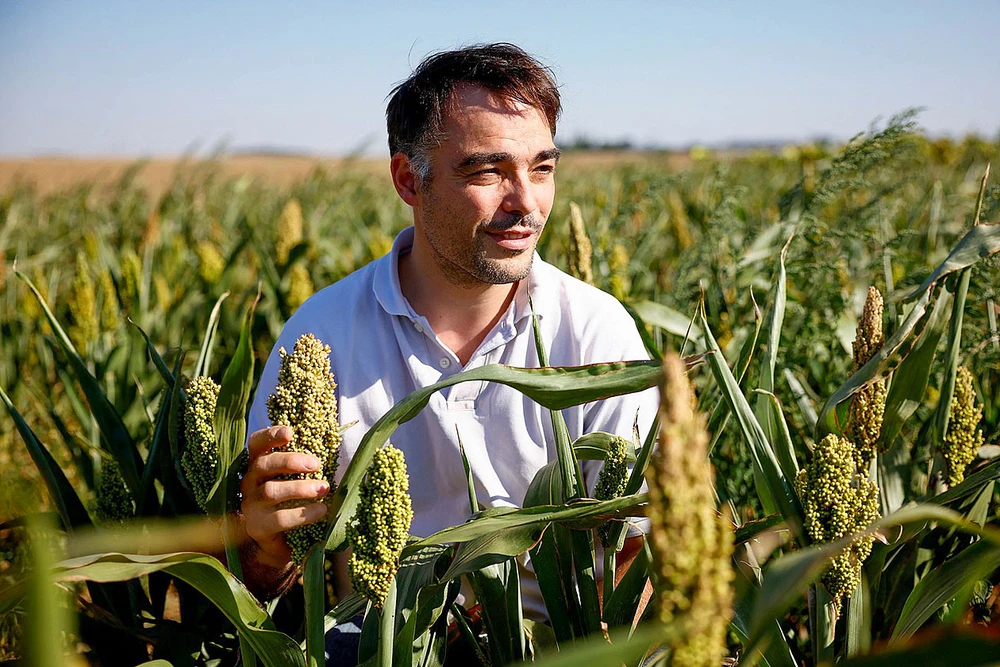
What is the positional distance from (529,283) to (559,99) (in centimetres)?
47

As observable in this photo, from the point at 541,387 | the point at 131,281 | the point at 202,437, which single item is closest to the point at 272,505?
the point at 202,437

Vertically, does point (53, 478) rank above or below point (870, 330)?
below

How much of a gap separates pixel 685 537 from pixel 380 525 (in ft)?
1.25

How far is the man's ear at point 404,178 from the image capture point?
1.86 m

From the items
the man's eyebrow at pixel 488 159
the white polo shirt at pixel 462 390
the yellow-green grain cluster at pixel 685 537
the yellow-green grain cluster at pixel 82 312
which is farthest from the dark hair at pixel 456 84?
the yellow-green grain cluster at pixel 685 537

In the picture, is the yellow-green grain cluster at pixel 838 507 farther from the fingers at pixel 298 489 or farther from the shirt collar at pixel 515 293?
the shirt collar at pixel 515 293

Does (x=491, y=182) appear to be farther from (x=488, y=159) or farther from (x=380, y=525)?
(x=380, y=525)

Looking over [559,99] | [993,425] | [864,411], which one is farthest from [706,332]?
[993,425]

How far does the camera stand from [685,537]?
53cm

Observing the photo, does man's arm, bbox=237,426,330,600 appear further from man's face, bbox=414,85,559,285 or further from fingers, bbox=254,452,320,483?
man's face, bbox=414,85,559,285

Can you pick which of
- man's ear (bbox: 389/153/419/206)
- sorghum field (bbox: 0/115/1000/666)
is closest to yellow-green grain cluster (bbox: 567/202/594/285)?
sorghum field (bbox: 0/115/1000/666)

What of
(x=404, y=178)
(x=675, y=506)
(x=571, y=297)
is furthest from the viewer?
(x=404, y=178)

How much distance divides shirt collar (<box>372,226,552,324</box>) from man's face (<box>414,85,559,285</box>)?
66 mm

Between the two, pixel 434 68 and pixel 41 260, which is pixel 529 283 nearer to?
pixel 434 68
